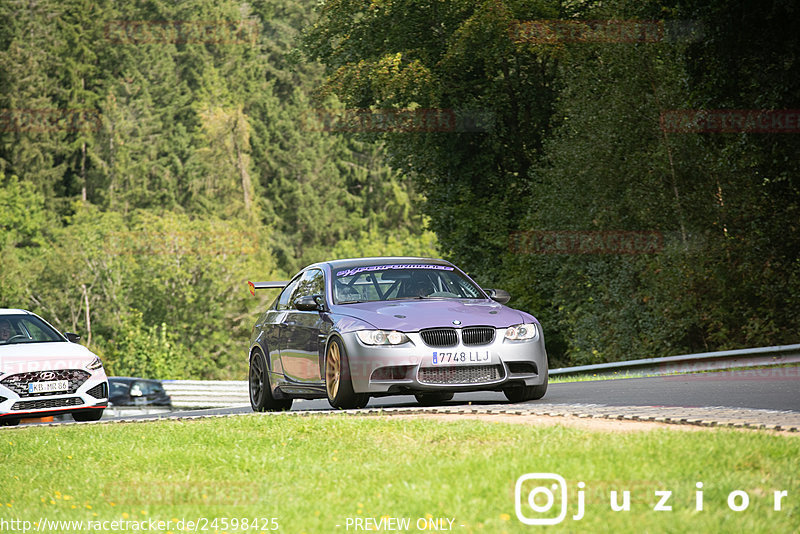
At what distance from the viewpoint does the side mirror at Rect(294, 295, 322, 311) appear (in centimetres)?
1366

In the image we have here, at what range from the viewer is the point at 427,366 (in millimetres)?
12547

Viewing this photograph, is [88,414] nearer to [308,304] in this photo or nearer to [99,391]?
[99,391]

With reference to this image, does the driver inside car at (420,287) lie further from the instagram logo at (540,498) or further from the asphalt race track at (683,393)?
the instagram logo at (540,498)

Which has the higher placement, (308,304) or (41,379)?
(308,304)

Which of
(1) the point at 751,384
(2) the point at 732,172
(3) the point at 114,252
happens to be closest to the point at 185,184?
(3) the point at 114,252

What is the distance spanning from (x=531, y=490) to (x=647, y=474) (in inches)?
30.6

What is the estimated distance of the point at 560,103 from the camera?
35.4 m

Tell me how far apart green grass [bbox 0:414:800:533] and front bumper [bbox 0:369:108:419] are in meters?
4.72

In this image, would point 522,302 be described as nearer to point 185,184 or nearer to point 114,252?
point 114,252

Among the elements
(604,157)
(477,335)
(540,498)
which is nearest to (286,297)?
(477,335)

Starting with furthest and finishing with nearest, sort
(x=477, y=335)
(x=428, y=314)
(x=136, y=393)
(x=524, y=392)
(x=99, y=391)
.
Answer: (x=136, y=393) < (x=99, y=391) < (x=524, y=392) < (x=428, y=314) < (x=477, y=335)

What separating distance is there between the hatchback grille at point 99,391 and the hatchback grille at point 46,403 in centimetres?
20

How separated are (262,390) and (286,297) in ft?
3.97

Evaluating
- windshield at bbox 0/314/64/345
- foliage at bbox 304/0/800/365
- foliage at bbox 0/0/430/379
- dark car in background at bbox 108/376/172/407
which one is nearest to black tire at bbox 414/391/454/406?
windshield at bbox 0/314/64/345
